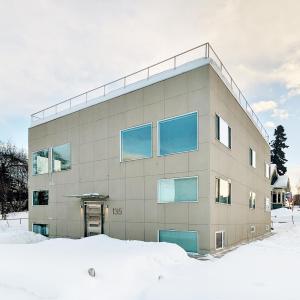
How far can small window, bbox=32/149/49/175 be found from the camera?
2169cm

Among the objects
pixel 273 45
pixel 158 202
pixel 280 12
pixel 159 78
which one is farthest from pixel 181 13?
pixel 158 202

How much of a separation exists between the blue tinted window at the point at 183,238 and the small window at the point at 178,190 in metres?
1.46

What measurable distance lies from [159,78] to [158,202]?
6191 millimetres

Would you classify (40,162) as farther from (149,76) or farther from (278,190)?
(278,190)

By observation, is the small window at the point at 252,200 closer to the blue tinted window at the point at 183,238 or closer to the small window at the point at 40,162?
the blue tinted window at the point at 183,238

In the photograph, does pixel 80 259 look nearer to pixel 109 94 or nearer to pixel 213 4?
pixel 109 94

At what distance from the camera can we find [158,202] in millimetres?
14703

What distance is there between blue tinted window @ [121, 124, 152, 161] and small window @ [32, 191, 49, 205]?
8.12 meters

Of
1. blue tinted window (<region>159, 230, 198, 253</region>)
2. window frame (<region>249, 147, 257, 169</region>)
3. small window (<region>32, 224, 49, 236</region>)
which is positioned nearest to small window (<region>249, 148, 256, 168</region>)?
window frame (<region>249, 147, 257, 169</region>)

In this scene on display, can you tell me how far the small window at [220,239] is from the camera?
1382cm

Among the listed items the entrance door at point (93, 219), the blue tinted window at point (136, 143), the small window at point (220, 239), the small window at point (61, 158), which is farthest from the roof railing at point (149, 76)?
the small window at point (220, 239)

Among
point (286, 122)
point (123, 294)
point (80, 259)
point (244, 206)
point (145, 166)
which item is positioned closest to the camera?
point (123, 294)

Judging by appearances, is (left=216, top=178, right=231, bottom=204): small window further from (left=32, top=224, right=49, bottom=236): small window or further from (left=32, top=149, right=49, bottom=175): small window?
(left=32, top=149, right=49, bottom=175): small window

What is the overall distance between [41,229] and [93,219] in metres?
5.90
